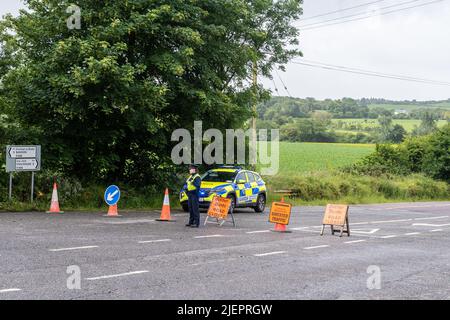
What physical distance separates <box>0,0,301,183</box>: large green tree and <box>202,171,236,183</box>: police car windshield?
89.8 inches

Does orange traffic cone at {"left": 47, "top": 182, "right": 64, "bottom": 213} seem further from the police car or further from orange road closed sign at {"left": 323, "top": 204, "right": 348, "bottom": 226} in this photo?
orange road closed sign at {"left": 323, "top": 204, "right": 348, "bottom": 226}

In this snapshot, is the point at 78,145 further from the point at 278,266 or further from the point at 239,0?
the point at 278,266

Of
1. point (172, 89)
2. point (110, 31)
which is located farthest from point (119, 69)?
point (172, 89)

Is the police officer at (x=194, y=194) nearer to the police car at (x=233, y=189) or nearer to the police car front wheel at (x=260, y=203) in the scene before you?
the police car at (x=233, y=189)

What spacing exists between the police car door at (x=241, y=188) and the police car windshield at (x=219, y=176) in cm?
25

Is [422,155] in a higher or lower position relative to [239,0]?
lower

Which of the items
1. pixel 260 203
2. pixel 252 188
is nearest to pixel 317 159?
pixel 260 203

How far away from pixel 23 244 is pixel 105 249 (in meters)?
1.78

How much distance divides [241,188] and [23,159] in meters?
7.81

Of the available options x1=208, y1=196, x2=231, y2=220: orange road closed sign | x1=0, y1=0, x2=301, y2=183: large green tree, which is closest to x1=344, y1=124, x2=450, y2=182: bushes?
x1=0, y1=0, x2=301, y2=183: large green tree

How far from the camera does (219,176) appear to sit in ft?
75.6

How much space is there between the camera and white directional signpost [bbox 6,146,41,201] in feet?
64.9

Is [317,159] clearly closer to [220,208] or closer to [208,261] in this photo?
[220,208]

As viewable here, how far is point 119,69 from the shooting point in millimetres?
19703
